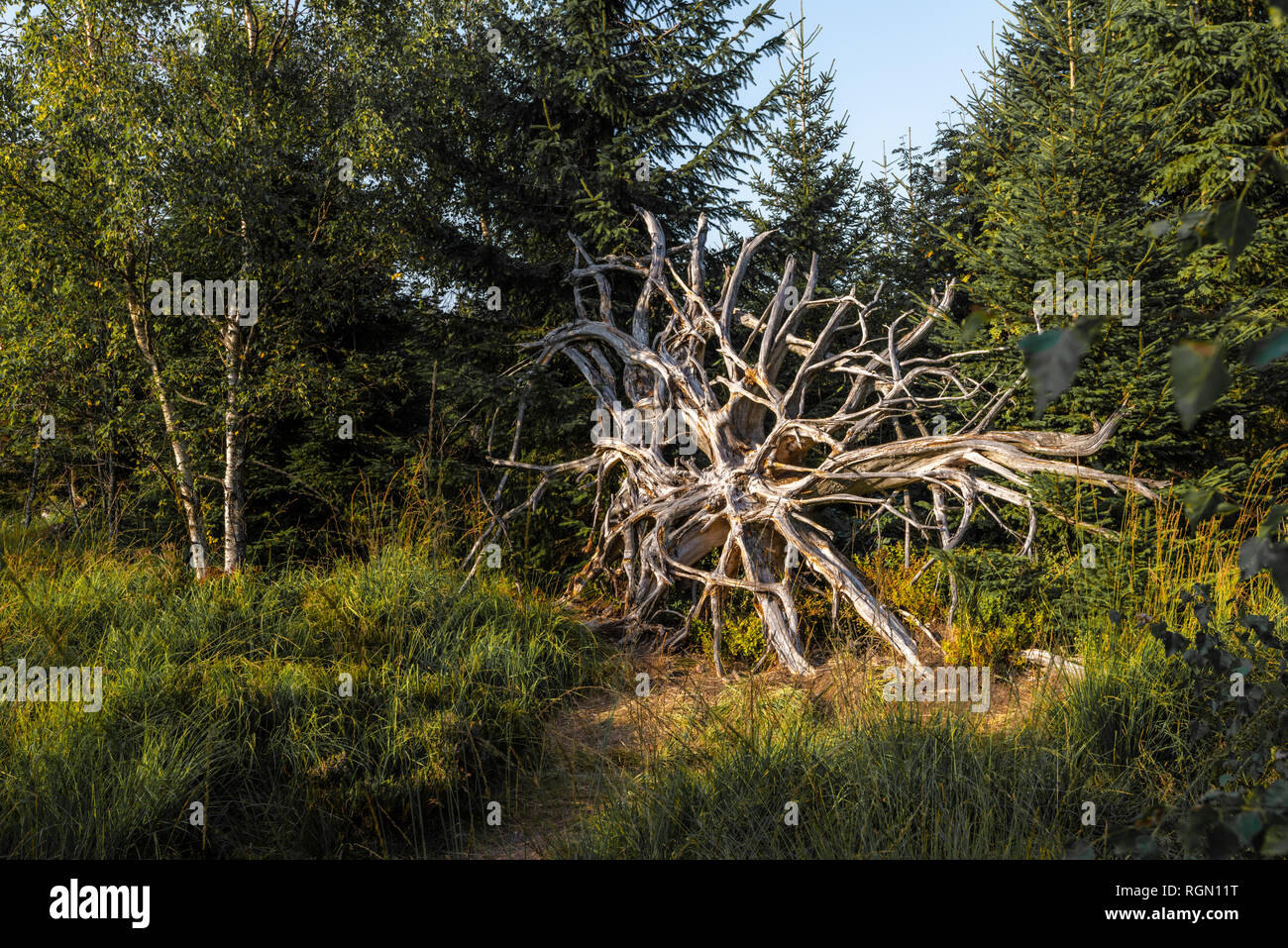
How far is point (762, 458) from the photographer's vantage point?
6.57m

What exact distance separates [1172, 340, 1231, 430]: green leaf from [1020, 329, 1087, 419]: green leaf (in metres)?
0.10

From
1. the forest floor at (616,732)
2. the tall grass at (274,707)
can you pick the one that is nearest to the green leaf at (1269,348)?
the forest floor at (616,732)

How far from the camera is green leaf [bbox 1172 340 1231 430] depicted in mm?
943

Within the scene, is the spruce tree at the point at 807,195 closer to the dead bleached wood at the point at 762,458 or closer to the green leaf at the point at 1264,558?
the dead bleached wood at the point at 762,458

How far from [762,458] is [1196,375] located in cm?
561

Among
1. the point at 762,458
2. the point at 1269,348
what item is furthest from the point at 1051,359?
the point at 762,458

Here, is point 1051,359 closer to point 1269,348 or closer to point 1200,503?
point 1269,348

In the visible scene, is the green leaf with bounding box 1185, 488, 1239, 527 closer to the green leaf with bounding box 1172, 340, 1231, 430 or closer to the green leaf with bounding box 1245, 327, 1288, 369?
the green leaf with bounding box 1245, 327, 1288, 369

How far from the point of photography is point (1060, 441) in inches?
210
